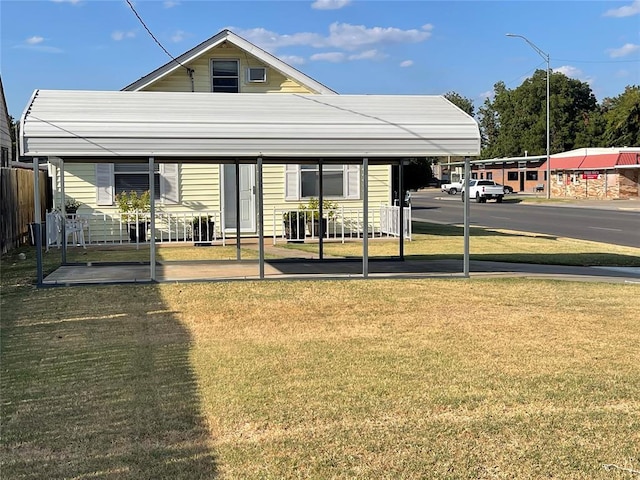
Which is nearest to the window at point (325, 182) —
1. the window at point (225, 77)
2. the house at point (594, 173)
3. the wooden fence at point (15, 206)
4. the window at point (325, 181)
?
the window at point (325, 181)

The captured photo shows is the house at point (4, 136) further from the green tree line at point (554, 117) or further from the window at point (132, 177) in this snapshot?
the green tree line at point (554, 117)

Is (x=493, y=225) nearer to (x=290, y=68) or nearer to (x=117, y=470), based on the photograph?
(x=290, y=68)

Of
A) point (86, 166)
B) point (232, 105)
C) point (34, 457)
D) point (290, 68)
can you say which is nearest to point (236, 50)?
point (290, 68)

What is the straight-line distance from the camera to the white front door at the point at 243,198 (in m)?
19.5

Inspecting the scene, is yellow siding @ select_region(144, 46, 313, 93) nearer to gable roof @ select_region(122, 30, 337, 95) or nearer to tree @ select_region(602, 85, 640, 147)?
gable roof @ select_region(122, 30, 337, 95)

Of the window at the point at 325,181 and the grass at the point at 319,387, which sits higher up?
the window at the point at 325,181

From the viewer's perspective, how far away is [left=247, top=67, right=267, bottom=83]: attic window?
64.0 feet

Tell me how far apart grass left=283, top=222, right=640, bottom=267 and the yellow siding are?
15.9 feet

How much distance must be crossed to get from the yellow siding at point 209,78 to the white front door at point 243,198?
7.58 feet

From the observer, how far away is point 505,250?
52.6ft

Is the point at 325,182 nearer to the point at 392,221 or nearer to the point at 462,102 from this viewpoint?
the point at 392,221

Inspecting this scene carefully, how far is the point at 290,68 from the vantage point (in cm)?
1912

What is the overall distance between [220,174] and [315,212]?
2809mm

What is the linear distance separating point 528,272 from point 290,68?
388 inches
